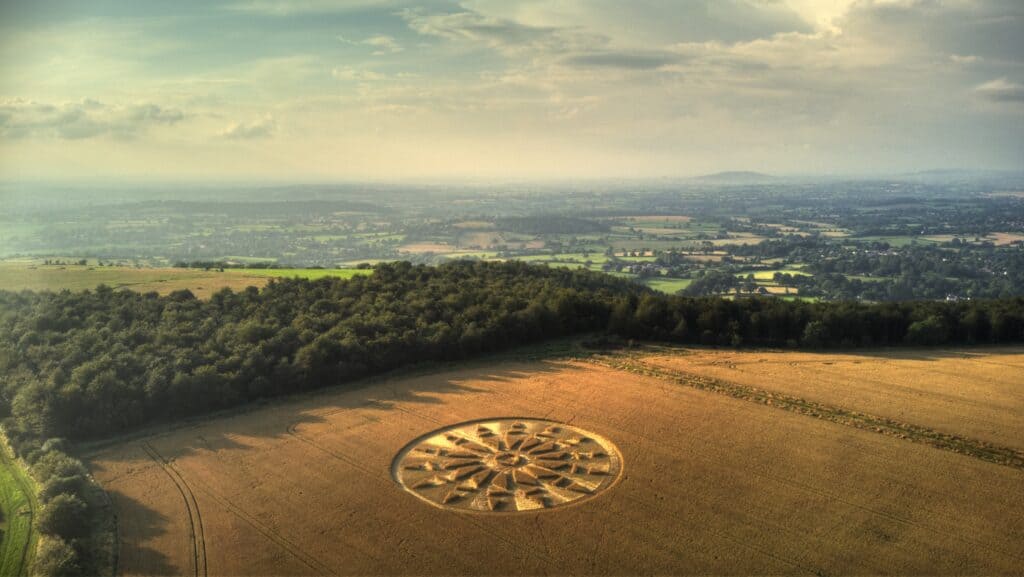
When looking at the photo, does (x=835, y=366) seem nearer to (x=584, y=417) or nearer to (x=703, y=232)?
(x=584, y=417)

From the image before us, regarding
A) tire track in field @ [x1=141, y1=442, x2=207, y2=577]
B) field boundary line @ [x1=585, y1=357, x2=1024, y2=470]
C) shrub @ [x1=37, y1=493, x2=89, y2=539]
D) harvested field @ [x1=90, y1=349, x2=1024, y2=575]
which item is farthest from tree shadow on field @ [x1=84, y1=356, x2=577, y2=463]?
field boundary line @ [x1=585, y1=357, x2=1024, y2=470]

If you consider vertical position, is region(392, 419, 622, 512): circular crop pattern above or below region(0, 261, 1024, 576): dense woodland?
below

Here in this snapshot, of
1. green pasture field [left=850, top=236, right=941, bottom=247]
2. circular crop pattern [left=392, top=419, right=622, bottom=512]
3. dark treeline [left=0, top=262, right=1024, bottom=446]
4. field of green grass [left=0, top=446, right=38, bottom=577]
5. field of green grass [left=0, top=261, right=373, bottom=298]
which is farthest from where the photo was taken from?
green pasture field [left=850, top=236, right=941, bottom=247]

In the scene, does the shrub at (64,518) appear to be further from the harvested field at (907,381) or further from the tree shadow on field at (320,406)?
the harvested field at (907,381)

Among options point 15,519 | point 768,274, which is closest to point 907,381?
point 15,519

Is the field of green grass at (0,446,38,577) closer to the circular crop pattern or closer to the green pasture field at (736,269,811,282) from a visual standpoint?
the circular crop pattern
